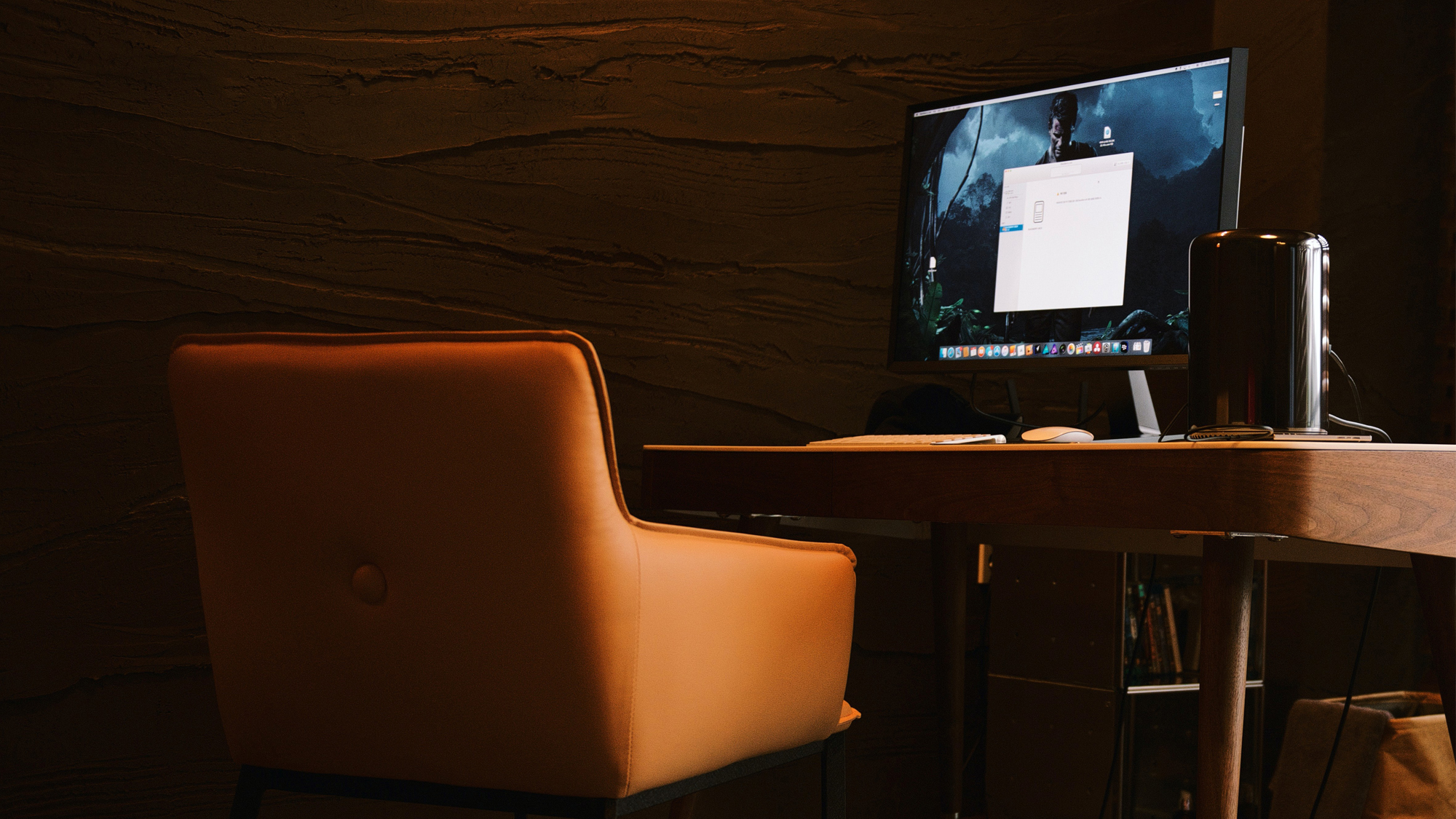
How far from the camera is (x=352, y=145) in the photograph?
73.2 inches

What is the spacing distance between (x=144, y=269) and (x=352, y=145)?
15.6 inches

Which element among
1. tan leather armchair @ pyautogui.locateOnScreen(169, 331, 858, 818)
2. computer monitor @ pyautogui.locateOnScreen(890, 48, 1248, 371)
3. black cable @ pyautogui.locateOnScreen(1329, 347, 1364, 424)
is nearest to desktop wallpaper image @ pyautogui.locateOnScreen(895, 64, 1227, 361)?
computer monitor @ pyautogui.locateOnScreen(890, 48, 1248, 371)

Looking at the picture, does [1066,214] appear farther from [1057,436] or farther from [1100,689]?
[1100,689]

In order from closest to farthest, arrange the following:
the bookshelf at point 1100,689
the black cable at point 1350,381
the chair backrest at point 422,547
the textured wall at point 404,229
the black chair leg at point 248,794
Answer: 1. the chair backrest at point 422,547
2. the black chair leg at point 248,794
3. the black cable at point 1350,381
4. the textured wall at point 404,229
5. the bookshelf at point 1100,689

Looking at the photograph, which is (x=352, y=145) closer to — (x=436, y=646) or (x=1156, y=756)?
(x=436, y=646)

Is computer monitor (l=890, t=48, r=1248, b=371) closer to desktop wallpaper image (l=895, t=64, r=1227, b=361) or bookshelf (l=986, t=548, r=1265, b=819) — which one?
desktop wallpaper image (l=895, t=64, r=1227, b=361)

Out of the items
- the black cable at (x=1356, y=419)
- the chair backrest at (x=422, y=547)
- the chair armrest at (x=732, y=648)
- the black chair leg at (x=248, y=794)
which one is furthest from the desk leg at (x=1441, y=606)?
the black chair leg at (x=248, y=794)

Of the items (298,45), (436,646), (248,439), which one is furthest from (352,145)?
(436,646)

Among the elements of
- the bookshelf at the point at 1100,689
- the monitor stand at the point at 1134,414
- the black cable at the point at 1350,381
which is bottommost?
the bookshelf at the point at 1100,689

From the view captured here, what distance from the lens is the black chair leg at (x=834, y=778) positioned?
43.6 inches

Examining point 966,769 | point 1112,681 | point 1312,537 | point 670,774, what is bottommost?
point 966,769

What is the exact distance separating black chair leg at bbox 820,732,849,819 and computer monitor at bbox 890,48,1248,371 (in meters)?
0.69

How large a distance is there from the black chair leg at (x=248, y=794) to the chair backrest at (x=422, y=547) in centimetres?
5

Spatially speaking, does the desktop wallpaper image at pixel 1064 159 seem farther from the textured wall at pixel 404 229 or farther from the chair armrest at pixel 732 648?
the chair armrest at pixel 732 648
